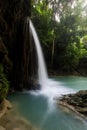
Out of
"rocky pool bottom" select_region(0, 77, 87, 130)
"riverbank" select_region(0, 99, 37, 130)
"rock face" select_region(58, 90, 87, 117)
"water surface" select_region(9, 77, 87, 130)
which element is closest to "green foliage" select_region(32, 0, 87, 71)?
"rock face" select_region(58, 90, 87, 117)

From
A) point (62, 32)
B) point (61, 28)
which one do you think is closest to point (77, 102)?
point (62, 32)

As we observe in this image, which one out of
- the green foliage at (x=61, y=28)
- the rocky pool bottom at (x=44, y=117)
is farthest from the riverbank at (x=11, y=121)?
the green foliage at (x=61, y=28)

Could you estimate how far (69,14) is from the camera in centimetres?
2678

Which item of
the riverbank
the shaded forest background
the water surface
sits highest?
the shaded forest background

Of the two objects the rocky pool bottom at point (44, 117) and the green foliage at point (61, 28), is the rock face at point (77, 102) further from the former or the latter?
the green foliage at point (61, 28)

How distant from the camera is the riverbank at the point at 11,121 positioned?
611cm

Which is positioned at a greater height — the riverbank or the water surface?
the riverbank

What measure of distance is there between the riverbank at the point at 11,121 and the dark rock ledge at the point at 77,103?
2.60 meters

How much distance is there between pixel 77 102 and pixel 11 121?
13.4 feet

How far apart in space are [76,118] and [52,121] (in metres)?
1.01

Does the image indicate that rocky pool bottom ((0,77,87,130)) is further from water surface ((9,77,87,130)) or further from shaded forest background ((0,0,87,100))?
shaded forest background ((0,0,87,100))

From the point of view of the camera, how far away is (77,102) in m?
9.62

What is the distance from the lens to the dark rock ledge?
8523 millimetres

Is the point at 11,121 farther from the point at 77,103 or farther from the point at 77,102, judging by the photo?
the point at 77,102
